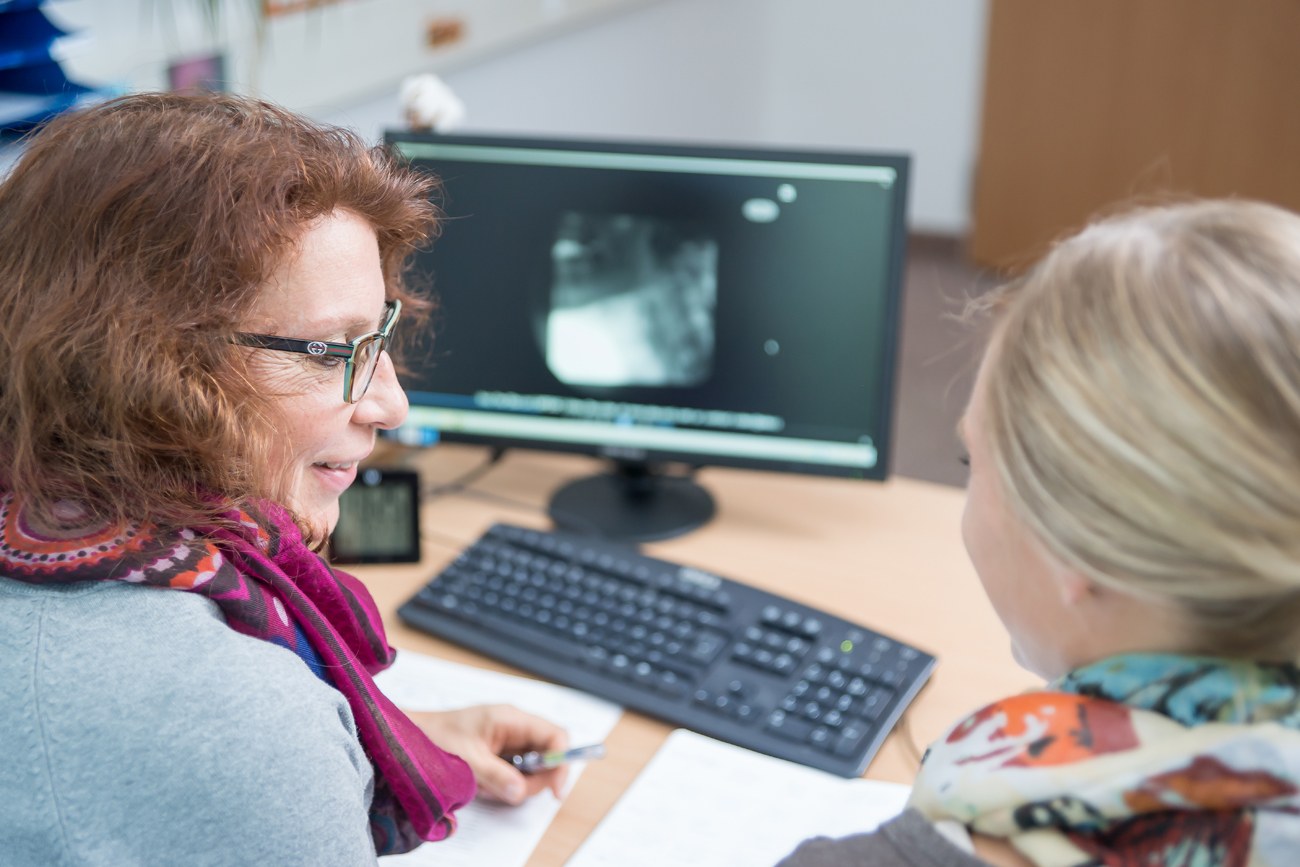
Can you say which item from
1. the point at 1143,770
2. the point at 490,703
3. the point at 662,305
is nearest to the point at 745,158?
the point at 662,305

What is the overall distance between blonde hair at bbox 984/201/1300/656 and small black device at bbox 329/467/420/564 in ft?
2.65

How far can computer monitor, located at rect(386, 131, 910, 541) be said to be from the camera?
4.40 ft

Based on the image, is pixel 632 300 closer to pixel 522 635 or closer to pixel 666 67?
pixel 522 635

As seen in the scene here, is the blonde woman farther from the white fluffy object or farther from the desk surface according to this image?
the white fluffy object

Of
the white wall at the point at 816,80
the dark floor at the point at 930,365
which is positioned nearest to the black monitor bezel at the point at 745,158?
the dark floor at the point at 930,365

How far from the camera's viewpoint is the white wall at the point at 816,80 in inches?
137

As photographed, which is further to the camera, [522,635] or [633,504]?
[633,504]

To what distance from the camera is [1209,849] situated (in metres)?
0.62

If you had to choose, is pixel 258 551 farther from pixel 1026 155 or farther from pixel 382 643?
pixel 1026 155

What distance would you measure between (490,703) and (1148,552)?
664mm

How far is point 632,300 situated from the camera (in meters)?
1.39

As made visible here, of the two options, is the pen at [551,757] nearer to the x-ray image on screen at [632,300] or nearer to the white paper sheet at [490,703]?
the white paper sheet at [490,703]

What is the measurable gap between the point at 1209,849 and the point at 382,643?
603mm

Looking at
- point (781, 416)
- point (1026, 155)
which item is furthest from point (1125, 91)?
point (781, 416)
